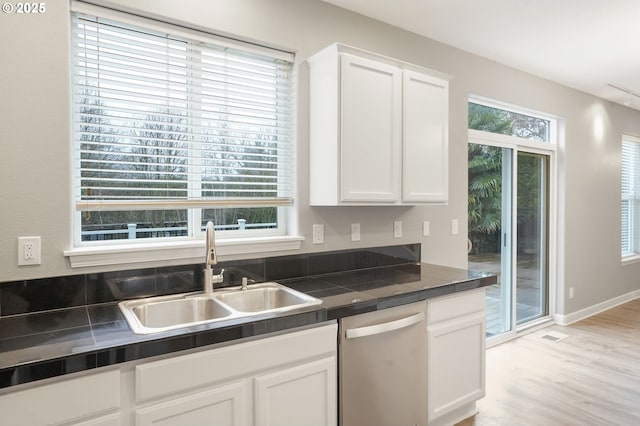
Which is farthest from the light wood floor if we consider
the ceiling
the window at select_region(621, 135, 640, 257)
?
the ceiling

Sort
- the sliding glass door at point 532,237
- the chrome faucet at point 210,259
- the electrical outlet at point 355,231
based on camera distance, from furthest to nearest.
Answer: the sliding glass door at point 532,237 → the electrical outlet at point 355,231 → the chrome faucet at point 210,259

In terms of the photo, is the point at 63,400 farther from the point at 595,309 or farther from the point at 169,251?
the point at 595,309

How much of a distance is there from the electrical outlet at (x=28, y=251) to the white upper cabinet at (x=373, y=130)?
1.41 meters

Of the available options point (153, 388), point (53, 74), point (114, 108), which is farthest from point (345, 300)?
point (53, 74)

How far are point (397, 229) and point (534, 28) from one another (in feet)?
5.91

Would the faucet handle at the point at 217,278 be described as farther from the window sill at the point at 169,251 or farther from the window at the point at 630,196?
the window at the point at 630,196

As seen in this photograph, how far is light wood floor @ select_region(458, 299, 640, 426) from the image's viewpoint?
2566 mm

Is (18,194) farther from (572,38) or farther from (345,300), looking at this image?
(572,38)

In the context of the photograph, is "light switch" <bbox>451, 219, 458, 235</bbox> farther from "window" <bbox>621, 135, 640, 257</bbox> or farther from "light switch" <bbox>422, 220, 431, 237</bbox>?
"window" <bbox>621, 135, 640, 257</bbox>

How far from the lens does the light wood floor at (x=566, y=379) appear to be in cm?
257

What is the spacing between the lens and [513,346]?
378 centimetres

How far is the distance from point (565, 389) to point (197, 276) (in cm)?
274

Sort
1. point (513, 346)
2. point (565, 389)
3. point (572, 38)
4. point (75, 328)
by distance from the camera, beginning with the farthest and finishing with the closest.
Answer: point (513, 346), point (572, 38), point (565, 389), point (75, 328)

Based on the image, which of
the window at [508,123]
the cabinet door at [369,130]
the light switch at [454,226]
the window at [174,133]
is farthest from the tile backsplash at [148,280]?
the window at [508,123]
